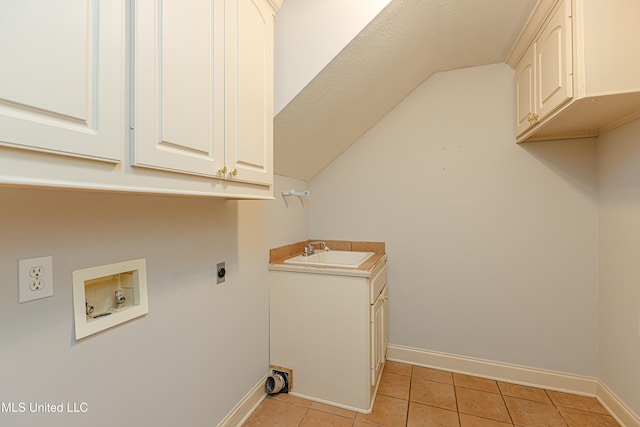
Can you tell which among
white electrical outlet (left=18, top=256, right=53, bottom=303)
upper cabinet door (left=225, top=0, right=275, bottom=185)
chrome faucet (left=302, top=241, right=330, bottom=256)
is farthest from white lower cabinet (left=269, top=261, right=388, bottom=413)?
white electrical outlet (left=18, top=256, right=53, bottom=303)

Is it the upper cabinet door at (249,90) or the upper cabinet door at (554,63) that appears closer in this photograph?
the upper cabinet door at (249,90)

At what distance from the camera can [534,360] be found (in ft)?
6.75

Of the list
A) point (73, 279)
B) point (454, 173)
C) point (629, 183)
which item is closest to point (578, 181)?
point (629, 183)

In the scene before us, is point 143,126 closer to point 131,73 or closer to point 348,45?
point 131,73

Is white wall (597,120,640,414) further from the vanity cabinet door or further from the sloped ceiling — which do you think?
the vanity cabinet door

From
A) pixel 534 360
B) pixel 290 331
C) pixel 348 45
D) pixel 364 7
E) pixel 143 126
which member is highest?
pixel 364 7

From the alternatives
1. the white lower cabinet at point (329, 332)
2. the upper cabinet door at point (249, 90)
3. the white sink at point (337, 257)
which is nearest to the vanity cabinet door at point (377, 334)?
the white lower cabinet at point (329, 332)

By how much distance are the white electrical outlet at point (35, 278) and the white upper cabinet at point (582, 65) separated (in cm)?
213

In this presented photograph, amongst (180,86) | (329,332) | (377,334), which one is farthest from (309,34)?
(377,334)

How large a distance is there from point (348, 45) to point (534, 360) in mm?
2447

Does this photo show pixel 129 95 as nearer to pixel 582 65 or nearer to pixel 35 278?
pixel 35 278

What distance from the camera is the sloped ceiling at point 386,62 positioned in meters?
1.57

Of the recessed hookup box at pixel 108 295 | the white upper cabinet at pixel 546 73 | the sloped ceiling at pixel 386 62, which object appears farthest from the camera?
the sloped ceiling at pixel 386 62

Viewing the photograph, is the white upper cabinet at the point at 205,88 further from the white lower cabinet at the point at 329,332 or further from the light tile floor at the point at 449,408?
the light tile floor at the point at 449,408
